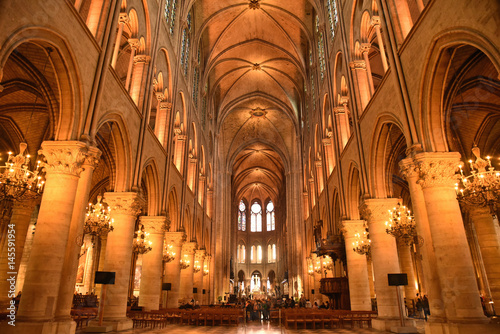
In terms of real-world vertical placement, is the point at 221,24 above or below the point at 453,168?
above

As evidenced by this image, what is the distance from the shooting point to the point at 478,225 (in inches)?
587

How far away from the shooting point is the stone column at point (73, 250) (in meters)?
7.61

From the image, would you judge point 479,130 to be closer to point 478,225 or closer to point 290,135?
point 478,225

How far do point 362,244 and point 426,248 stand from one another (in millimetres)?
6175

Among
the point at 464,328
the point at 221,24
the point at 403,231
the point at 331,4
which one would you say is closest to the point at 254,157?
the point at 221,24

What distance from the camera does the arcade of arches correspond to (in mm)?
7379

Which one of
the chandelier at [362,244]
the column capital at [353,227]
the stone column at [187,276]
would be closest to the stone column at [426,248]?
the chandelier at [362,244]

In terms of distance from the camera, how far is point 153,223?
1477 centimetres

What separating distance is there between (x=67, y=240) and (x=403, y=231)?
8.87m

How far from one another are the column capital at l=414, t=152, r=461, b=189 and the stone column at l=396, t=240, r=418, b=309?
→ 15.4 m

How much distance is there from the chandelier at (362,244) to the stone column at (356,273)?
0.93ft

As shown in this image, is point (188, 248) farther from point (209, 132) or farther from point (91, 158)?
point (91, 158)

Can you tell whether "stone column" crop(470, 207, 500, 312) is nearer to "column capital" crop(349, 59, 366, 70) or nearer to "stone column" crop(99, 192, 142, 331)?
"column capital" crop(349, 59, 366, 70)

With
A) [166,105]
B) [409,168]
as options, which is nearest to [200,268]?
[166,105]
